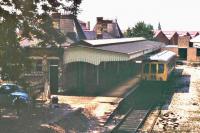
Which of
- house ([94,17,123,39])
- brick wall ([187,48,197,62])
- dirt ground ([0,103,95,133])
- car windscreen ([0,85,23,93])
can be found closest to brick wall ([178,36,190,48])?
brick wall ([187,48,197,62])

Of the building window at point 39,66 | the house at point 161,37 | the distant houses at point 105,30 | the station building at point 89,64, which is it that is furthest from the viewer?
the house at point 161,37

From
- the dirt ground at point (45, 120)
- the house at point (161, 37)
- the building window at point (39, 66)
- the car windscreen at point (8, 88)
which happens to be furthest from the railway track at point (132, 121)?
the house at point (161, 37)

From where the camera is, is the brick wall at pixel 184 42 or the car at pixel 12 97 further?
the brick wall at pixel 184 42

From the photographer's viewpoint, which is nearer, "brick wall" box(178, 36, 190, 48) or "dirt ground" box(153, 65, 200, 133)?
"dirt ground" box(153, 65, 200, 133)

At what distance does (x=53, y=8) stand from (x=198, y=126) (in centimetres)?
1079

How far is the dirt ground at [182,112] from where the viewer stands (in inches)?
878

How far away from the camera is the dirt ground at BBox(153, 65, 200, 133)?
22.3 metres

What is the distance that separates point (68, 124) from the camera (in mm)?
20578

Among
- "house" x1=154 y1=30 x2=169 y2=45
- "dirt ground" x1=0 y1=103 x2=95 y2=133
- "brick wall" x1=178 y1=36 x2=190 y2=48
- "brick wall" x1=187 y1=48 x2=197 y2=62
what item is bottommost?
"dirt ground" x1=0 y1=103 x2=95 y2=133

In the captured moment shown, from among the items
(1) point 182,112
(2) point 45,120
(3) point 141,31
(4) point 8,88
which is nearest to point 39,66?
(4) point 8,88

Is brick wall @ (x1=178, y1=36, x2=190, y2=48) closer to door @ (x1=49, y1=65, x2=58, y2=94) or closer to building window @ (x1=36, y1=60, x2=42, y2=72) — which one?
building window @ (x1=36, y1=60, x2=42, y2=72)

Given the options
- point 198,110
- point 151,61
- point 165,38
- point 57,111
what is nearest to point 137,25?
point 165,38

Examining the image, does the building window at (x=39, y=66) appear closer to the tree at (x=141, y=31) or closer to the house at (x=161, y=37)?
the tree at (x=141, y=31)

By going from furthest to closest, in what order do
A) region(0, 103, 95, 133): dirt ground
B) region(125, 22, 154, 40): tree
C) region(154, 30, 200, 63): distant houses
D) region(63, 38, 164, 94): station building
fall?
region(125, 22, 154, 40): tree < region(154, 30, 200, 63): distant houses < region(63, 38, 164, 94): station building < region(0, 103, 95, 133): dirt ground
